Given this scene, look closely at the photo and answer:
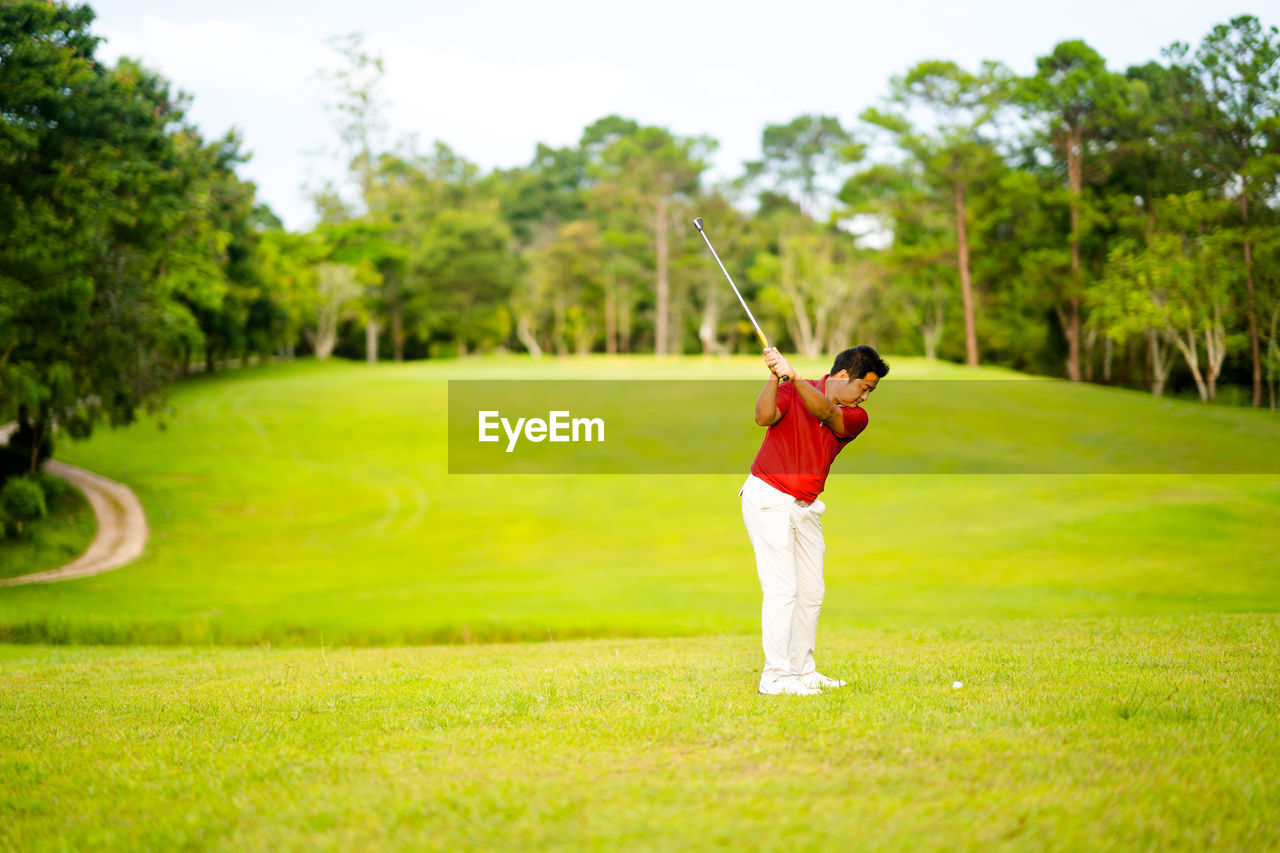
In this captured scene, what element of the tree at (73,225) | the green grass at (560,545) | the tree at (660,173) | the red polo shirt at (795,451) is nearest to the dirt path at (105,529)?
the green grass at (560,545)

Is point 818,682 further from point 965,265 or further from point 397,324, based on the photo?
point 397,324

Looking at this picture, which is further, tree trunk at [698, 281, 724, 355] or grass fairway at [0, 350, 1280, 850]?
tree trunk at [698, 281, 724, 355]

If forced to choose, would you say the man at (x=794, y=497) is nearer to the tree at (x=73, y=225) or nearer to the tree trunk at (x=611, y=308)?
the tree at (x=73, y=225)

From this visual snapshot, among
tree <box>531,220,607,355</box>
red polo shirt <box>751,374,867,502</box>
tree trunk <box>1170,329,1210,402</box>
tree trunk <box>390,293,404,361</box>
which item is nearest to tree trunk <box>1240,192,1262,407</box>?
tree trunk <box>1170,329,1210,402</box>

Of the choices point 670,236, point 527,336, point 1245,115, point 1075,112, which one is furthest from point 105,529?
point 527,336

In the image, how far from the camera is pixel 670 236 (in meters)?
80.9

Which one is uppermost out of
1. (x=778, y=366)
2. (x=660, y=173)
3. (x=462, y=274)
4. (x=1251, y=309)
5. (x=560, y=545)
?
(x=660, y=173)

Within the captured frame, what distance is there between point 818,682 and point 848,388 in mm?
2205

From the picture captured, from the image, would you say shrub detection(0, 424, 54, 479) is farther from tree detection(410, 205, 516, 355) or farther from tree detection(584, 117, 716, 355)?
tree detection(584, 117, 716, 355)

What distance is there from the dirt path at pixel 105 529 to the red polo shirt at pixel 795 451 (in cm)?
1922

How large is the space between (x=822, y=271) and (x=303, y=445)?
4930 centimetres

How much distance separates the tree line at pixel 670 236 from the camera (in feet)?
77.0

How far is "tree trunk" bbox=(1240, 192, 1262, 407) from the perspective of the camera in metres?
41.3

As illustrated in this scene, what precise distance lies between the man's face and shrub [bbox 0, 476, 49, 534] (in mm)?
22965
